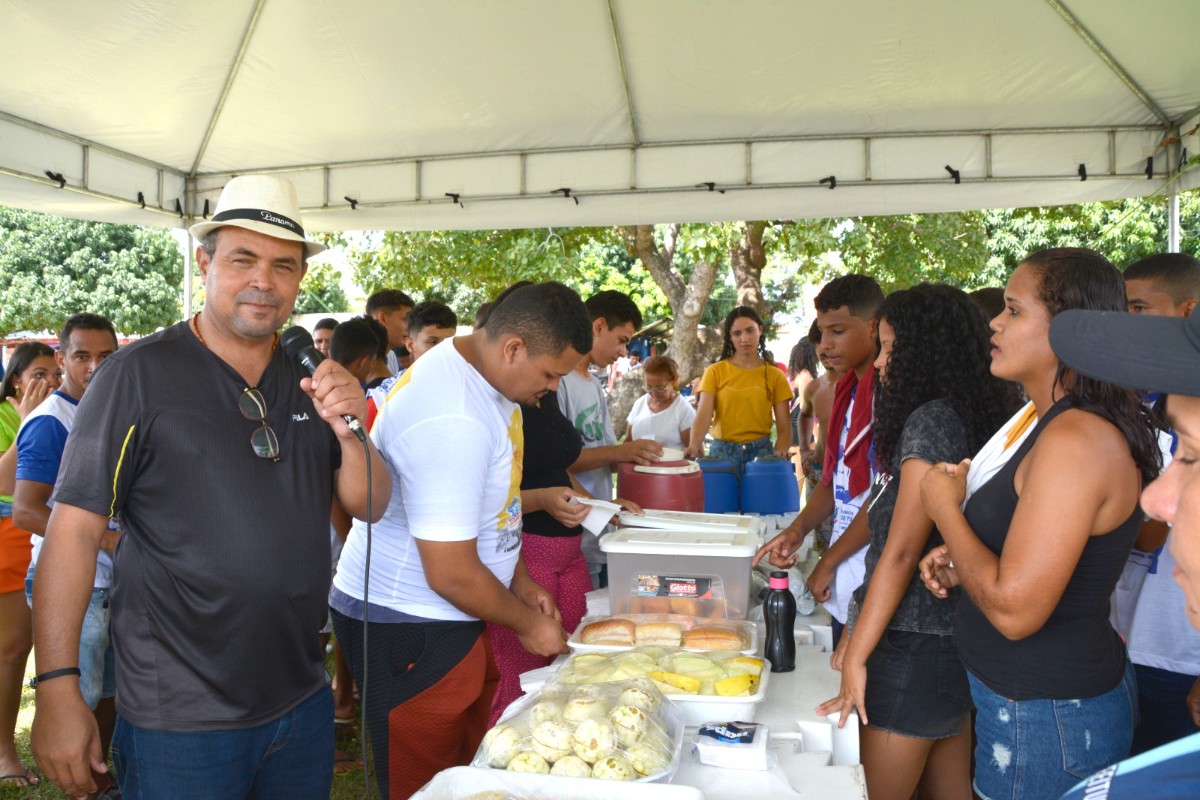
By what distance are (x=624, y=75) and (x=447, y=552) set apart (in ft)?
11.1

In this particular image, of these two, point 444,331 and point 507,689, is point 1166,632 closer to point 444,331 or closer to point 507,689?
point 507,689

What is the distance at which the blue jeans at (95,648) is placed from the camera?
300 centimetres

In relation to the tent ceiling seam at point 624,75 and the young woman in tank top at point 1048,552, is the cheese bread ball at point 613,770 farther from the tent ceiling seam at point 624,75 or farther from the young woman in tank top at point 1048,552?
the tent ceiling seam at point 624,75

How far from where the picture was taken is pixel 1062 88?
443 cm

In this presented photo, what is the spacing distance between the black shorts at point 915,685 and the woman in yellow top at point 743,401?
4.18 metres

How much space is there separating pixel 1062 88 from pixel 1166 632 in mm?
3261

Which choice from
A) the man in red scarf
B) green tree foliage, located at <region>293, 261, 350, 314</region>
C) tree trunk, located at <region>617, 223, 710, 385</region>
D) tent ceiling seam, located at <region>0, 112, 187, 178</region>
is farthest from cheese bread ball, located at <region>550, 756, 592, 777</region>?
green tree foliage, located at <region>293, 261, 350, 314</region>

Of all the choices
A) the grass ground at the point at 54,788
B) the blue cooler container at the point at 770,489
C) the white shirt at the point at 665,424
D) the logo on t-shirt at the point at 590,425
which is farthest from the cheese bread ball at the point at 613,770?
the white shirt at the point at 665,424

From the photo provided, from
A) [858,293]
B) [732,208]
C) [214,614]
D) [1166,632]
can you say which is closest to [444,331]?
[732,208]

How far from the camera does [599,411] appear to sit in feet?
13.0

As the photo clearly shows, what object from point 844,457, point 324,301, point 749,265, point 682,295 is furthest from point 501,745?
point 324,301

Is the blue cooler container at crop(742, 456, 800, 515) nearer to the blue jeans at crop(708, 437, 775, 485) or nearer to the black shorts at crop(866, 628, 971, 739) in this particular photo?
the black shorts at crop(866, 628, 971, 739)

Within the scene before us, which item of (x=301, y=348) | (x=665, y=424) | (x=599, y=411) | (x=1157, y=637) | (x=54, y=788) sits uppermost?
(x=301, y=348)

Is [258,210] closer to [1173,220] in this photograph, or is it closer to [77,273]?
[1173,220]
